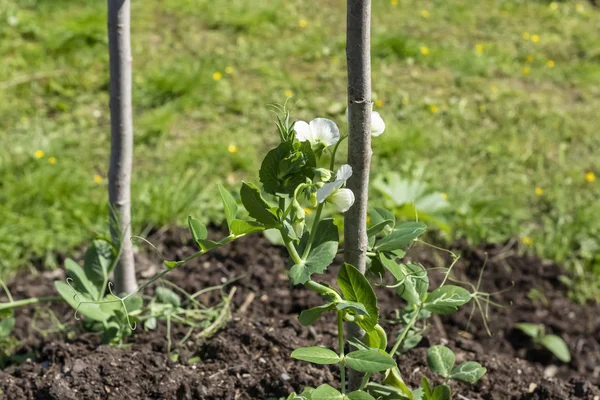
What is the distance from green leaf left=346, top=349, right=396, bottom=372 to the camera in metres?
1.52

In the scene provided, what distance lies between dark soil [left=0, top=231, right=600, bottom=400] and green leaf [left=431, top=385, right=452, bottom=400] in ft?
1.04

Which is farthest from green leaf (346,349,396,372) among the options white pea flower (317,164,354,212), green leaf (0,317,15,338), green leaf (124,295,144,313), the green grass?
the green grass

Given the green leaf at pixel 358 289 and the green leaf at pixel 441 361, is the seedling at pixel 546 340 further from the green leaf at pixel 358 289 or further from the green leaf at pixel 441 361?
the green leaf at pixel 358 289

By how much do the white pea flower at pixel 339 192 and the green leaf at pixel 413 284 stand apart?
308 millimetres

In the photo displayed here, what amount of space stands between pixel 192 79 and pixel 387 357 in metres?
2.81

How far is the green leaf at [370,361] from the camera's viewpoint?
1519 mm

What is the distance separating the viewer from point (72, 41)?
429 centimetres

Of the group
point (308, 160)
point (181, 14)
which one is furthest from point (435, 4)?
point (308, 160)

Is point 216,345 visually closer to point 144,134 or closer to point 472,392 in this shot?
point 472,392

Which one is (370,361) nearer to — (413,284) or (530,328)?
(413,284)

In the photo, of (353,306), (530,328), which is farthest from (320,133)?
(530,328)

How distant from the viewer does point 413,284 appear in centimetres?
179

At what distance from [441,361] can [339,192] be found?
632mm

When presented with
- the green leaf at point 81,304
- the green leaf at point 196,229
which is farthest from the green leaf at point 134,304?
the green leaf at point 196,229
